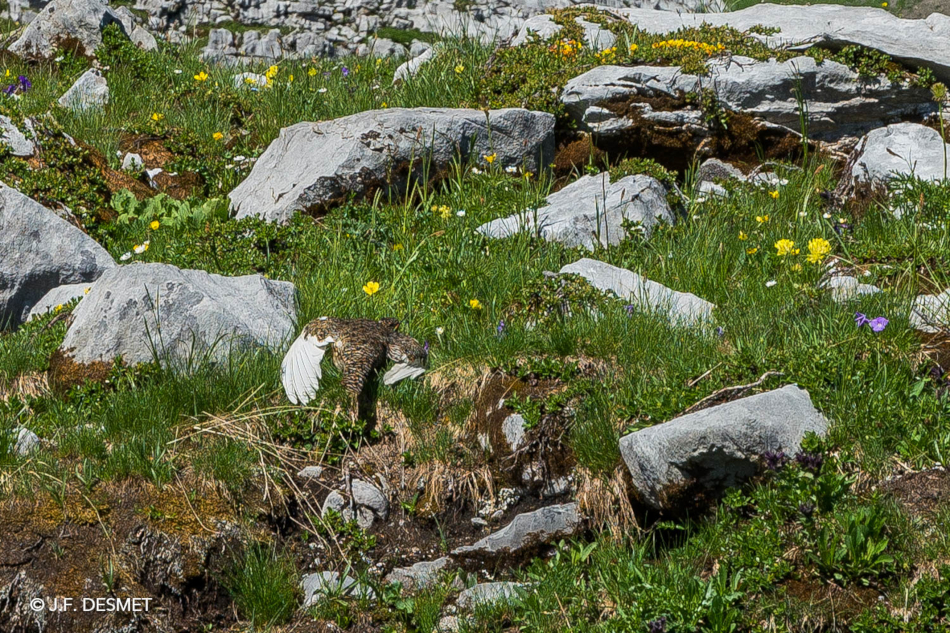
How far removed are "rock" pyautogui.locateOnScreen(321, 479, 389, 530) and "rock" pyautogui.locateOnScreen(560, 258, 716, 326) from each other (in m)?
1.95

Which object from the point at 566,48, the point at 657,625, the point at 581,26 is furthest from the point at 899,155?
the point at 657,625

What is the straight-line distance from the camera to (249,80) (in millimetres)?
9523

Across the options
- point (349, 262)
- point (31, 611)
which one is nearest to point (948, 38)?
point (349, 262)

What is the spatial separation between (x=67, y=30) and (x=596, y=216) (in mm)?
7012

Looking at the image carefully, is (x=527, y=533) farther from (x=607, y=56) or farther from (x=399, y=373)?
(x=607, y=56)

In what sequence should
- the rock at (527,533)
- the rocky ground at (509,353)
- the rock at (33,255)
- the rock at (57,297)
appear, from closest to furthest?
the rocky ground at (509,353)
the rock at (527,533)
the rock at (57,297)
the rock at (33,255)

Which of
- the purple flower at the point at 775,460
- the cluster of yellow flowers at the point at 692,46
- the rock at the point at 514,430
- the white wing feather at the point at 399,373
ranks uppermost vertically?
the cluster of yellow flowers at the point at 692,46

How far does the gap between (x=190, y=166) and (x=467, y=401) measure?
4428mm

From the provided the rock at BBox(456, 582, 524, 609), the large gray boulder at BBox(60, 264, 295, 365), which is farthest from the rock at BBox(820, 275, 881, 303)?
the large gray boulder at BBox(60, 264, 295, 365)

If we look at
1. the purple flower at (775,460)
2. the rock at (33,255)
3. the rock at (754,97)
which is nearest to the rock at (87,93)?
the rock at (33,255)

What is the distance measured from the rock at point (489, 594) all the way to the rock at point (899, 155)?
4.62m

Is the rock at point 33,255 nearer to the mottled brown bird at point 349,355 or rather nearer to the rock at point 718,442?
the mottled brown bird at point 349,355

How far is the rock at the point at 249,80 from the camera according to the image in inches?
374

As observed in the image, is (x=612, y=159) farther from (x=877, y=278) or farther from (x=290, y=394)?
(x=290, y=394)
